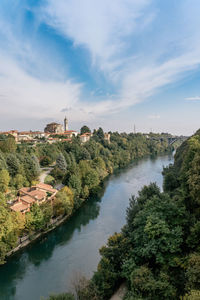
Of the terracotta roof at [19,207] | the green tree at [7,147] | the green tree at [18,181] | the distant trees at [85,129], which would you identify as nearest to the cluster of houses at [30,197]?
the terracotta roof at [19,207]

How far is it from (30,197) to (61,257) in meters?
5.28

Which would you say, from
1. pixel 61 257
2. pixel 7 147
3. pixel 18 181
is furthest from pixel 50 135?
pixel 61 257

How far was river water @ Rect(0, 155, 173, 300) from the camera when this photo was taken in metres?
8.47

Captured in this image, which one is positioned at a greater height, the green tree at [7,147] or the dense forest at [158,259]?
the green tree at [7,147]

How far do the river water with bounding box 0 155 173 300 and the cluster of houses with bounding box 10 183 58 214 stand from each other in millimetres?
2414

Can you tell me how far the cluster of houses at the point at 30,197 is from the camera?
40.7ft

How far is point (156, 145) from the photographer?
5794 cm

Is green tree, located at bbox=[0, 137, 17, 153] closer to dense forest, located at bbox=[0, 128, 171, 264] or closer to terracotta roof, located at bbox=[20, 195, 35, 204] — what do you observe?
dense forest, located at bbox=[0, 128, 171, 264]

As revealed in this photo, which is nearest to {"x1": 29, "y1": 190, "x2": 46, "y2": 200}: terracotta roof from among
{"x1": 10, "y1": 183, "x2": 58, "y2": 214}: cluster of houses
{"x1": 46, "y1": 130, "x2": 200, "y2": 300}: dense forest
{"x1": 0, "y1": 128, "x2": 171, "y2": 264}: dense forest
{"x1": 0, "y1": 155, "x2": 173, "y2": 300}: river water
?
{"x1": 10, "y1": 183, "x2": 58, "y2": 214}: cluster of houses

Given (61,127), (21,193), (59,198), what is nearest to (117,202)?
(59,198)

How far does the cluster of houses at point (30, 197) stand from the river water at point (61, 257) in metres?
2.41

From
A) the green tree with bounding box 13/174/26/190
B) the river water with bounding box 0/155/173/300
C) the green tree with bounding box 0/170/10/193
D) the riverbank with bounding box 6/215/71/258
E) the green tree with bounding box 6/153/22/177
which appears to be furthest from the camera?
the green tree with bounding box 6/153/22/177

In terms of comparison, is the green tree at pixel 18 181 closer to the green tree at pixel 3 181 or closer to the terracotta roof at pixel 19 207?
the green tree at pixel 3 181

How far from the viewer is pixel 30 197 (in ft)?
45.6
